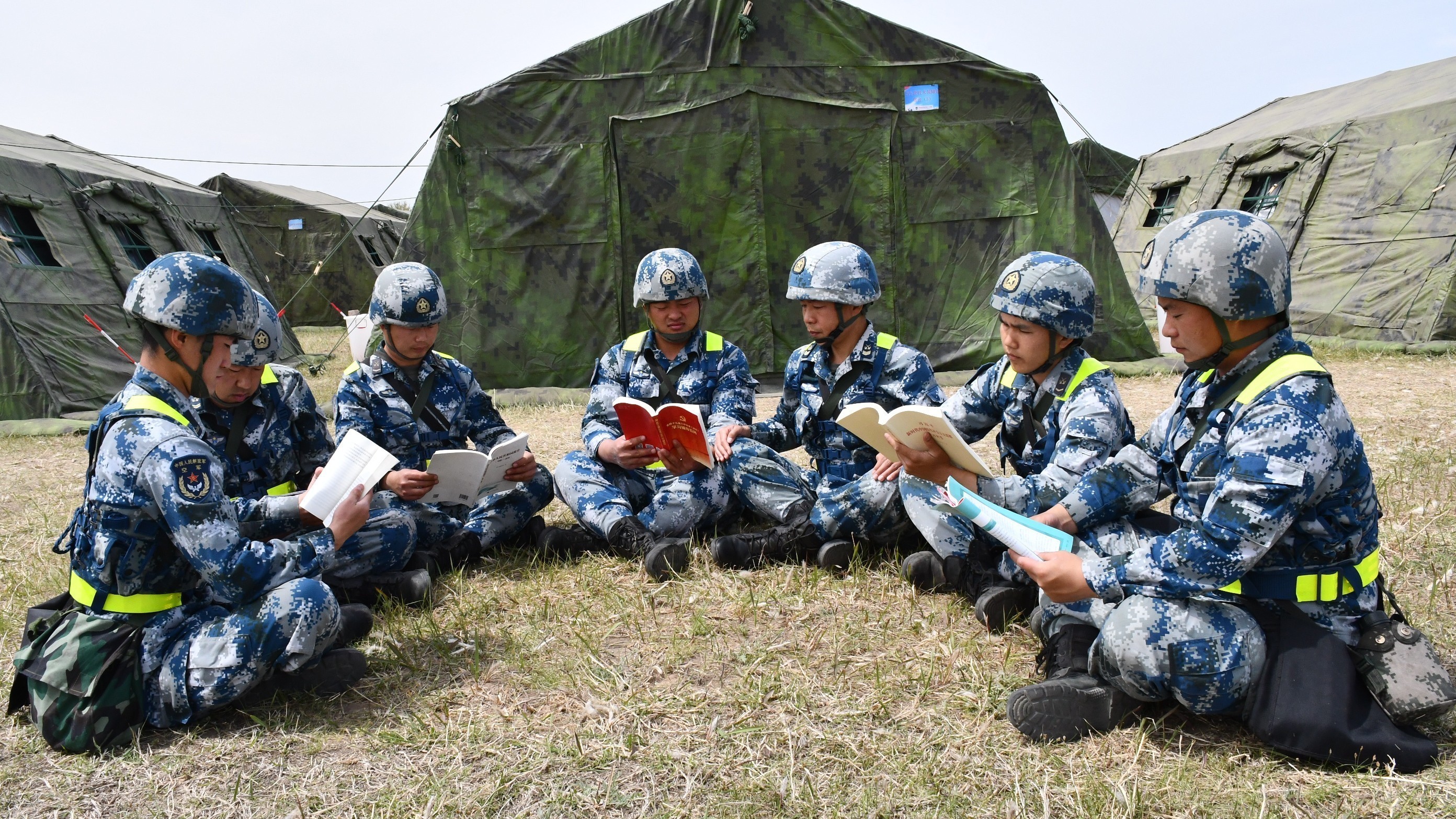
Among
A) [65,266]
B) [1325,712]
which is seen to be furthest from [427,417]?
[65,266]

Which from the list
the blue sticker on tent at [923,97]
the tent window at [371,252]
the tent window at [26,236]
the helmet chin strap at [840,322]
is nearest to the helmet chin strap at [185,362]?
the helmet chin strap at [840,322]

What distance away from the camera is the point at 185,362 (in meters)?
2.89

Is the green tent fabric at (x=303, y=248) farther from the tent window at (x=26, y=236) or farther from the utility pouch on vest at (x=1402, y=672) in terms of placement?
the utility pouch on vest at (x=1402, y=672)

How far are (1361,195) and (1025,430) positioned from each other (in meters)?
9.33

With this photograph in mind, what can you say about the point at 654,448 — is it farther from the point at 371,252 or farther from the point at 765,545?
the point at 371,252

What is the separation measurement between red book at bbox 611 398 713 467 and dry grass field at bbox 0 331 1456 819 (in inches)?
22.7

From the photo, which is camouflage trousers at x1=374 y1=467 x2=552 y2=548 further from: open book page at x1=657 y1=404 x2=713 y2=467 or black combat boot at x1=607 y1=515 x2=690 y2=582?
open book page at x1=657 y1=404 x2=713 y2=467

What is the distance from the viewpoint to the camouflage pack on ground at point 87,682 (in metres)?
2.72

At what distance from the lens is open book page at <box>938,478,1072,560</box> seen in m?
2.60

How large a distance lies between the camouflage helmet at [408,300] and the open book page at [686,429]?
3.87 feet

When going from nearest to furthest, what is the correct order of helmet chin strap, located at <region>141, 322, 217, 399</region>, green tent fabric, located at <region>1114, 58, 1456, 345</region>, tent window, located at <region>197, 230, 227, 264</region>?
helmet chin strap, located at <region>141, 322, 217, 399</region>
green tent fabric, located at <region>1114, 58, 1456, 345</region>
tent window, located at <region>197, 230, 227, 264</region>

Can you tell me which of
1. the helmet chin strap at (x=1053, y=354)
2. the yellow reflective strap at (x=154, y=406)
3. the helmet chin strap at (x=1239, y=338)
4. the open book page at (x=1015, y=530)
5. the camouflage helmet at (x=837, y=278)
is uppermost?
the camouflage helmet at (x=837, y=278)

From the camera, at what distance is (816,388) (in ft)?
15.0

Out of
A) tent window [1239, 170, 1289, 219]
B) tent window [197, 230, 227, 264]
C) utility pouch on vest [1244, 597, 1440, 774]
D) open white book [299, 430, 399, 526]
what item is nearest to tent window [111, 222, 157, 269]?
tent window [197, 230, 227, 264]
